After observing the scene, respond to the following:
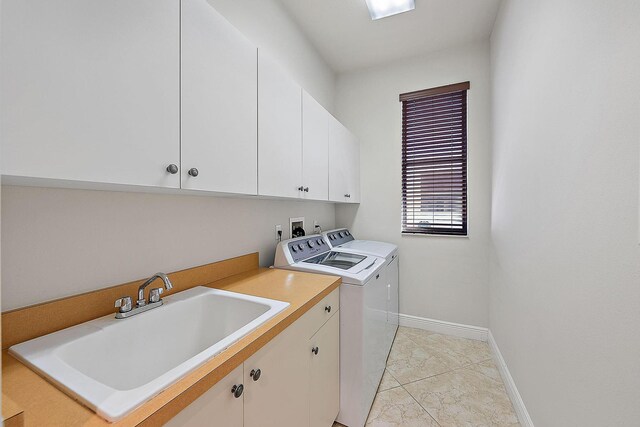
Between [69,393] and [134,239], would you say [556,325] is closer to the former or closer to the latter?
[69,393]

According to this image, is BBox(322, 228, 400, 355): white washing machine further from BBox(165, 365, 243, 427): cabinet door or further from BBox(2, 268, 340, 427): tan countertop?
BBox(165, 365, 243, 427): cabinet door

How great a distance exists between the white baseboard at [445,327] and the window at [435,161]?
895 millimetres

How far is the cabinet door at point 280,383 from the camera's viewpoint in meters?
0.86

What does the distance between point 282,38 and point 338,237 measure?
1741mm

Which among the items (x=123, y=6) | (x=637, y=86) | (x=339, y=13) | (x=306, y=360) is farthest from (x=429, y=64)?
(x=306, y=360)

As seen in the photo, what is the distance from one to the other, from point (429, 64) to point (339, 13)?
108 cm

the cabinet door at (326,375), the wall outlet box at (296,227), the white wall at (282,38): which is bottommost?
the cabinet door at (326,375)

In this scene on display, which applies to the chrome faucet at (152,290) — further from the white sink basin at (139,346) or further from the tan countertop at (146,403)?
the tan countertop at (146,403)

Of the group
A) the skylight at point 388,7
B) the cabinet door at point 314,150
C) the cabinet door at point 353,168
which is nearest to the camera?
the cabinet door at point 314,150

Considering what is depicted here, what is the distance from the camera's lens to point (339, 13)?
216 cm

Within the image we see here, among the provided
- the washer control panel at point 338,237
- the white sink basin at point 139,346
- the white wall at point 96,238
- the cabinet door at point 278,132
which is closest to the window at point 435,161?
the washer control panel at point 338,237

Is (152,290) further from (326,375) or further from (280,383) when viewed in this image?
(326,375)

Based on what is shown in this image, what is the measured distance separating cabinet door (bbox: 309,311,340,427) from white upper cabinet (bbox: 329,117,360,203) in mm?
1050

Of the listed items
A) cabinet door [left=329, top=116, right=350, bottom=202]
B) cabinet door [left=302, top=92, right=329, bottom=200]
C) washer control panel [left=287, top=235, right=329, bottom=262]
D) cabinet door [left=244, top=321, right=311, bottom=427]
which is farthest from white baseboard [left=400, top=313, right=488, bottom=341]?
cabinet door [left=244, top=321, right=311, bottom=427]
